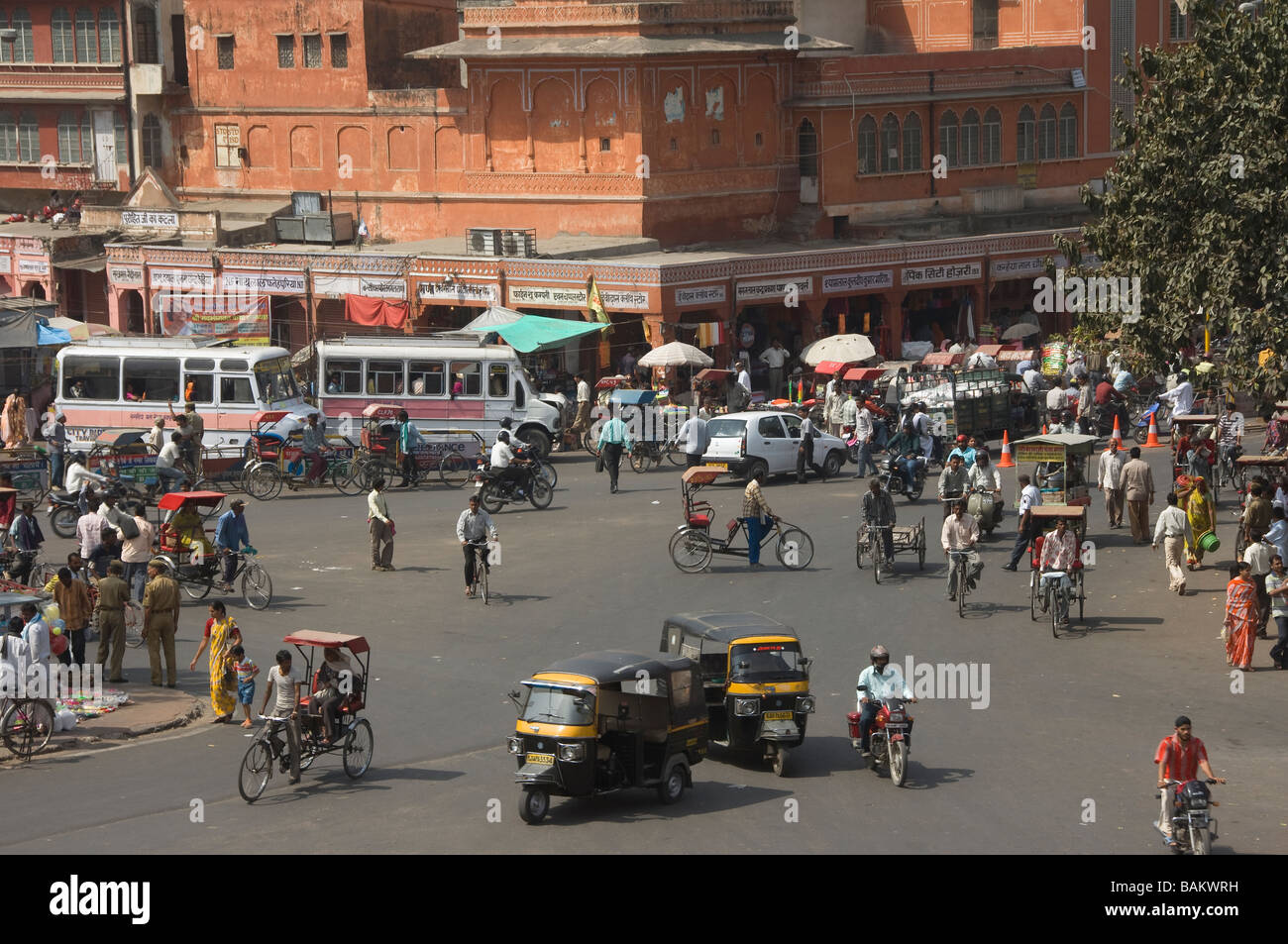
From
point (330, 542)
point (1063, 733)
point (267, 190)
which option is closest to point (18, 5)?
point (267, 190)

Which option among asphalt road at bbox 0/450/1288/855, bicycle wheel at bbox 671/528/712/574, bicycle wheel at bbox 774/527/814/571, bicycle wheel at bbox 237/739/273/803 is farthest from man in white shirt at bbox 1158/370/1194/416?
bicycle wheel at bbox 237/739/273/803

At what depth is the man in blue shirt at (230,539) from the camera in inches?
902

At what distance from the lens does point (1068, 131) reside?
180 ft

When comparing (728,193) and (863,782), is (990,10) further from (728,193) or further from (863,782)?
(863,782)

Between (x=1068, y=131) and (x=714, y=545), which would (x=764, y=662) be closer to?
(x=714, y=545)

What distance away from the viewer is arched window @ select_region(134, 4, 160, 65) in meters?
57.2

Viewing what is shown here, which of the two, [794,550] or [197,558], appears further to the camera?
[794,550]

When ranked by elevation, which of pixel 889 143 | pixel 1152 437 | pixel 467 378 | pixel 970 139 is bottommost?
pixel 1152 437

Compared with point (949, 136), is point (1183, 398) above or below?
below

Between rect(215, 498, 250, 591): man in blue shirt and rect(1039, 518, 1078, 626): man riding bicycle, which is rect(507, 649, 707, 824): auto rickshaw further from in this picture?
rect(215, 498, 250, 591): man in blue shirt

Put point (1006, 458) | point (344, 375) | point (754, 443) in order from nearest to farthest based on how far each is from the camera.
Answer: point (754, 443) < point (1006, 458) < point (344, 375)

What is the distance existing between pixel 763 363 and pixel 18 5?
1204 inches

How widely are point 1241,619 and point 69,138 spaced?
159 feet

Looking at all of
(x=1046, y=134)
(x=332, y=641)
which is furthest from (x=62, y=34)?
(x=332, y=641)
